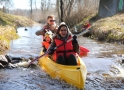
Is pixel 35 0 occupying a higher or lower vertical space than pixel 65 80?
higher

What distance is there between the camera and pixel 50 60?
6008 millimetres

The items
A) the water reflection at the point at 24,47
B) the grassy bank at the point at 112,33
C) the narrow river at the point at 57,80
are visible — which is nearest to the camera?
the narrow river at the point at 57,80

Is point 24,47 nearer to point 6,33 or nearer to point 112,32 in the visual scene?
point 6,33

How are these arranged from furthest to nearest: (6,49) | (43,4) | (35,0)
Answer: (35,0) < (43,4) < (6,49)

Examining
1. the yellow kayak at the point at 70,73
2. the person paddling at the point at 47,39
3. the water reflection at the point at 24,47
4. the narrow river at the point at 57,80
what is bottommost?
the narrow river at the point at 57,80

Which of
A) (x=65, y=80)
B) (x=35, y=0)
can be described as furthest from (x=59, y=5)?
(x=35, y=0)

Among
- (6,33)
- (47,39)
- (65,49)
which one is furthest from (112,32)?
(65,49)

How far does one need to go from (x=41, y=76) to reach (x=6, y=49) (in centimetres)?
437

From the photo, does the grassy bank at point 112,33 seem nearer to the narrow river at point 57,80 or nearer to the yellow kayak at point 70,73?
the narrow river at point 57,80

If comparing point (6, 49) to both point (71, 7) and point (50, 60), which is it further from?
point (71, 7)

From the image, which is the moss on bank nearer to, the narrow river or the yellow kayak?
the narrow river

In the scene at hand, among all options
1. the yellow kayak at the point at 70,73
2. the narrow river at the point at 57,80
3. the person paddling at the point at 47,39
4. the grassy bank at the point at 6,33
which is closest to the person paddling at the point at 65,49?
the yellow kayak at the point at 70,73

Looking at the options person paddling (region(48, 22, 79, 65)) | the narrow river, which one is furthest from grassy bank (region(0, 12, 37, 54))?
person paddling (region(48, 22, 79, 65))

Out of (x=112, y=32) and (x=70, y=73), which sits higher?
(x=112, y=32)
